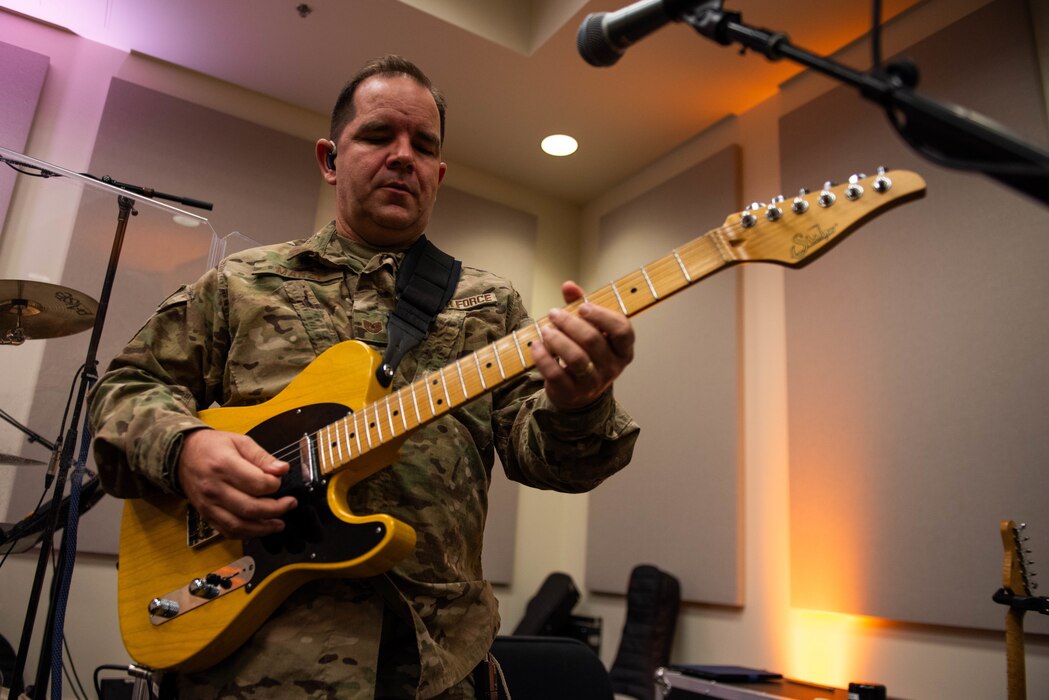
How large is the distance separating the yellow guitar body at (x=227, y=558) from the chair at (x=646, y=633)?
3140 mm

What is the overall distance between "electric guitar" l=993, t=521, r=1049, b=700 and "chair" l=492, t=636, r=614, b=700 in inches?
51.4

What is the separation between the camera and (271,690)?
119 cm

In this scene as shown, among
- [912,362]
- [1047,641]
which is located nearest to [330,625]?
[1047,641]

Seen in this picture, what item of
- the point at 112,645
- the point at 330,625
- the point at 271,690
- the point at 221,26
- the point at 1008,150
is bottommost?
the point at 112,645

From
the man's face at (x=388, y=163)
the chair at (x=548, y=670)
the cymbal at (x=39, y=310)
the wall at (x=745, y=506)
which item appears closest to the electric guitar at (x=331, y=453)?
the man's face at (x=388, y=163)

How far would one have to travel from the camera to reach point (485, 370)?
1.24 metres

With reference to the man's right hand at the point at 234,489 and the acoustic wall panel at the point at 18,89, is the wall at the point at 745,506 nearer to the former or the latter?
the acoustic wall panel at the point at 18,89

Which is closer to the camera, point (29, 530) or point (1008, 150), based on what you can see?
point (1008, 150)

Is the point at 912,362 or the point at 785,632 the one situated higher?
the point at 912,362

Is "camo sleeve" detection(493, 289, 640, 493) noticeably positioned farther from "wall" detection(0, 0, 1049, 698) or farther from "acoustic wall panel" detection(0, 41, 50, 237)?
"acoustic wall panel" detection(0, 41, 50, 237)

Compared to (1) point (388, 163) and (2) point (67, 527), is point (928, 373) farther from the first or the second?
(2) point (67, 527)

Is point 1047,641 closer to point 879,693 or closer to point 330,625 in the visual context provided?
point 879,693

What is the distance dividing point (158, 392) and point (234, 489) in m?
0.32

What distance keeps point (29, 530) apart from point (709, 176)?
12.4 feet
